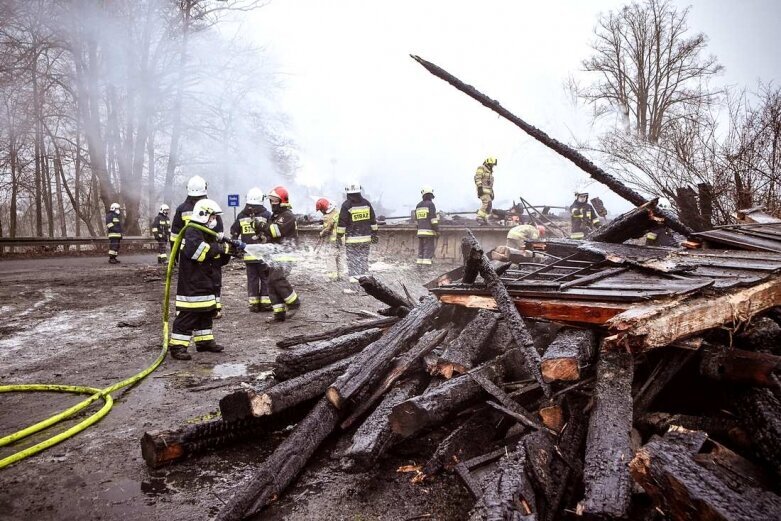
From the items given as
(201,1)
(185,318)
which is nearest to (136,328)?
(185,318)

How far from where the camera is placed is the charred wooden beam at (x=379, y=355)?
2973 millimetres

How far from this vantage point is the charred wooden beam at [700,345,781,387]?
2.37m

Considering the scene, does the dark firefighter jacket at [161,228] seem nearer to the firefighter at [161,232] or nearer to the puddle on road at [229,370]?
the firefighter at [161,232]

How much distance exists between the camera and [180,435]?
2.86 metres

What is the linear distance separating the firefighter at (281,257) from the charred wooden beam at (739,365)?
5.78 m

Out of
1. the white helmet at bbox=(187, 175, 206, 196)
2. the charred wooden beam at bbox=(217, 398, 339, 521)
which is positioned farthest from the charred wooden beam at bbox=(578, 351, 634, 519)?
the white helmet at bbox=(187, 175, 206, 196)

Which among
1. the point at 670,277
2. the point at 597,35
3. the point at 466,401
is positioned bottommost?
the point at 466,401

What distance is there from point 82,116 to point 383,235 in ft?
54.1

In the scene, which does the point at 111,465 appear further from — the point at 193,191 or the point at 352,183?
the point at 352,183

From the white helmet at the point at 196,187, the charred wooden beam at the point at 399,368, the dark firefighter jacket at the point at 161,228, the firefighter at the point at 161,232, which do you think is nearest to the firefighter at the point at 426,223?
the white helmet at the point at 196,187

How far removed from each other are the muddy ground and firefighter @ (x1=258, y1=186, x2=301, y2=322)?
0.34 m

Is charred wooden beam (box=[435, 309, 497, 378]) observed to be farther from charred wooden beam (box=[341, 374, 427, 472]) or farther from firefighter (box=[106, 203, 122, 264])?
firefighter (box=[106, 203, 122, 264])

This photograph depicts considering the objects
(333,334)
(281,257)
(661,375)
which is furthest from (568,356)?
(281,257)

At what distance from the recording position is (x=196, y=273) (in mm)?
5188
